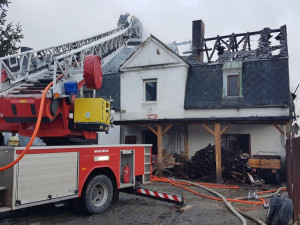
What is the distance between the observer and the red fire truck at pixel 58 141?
5.57 metres

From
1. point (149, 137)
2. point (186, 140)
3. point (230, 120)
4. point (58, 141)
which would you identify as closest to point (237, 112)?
point (230, 120)

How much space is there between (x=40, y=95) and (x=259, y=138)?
37.1ft

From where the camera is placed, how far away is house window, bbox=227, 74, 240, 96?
14.7m

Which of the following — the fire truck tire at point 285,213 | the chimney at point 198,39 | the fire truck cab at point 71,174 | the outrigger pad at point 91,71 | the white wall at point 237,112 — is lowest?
the fire truck tire at point 285,213

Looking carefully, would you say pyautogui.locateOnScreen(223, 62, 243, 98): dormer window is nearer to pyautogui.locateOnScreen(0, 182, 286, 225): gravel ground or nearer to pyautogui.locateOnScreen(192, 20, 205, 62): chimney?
pyautogui.locateOnScreen(192, 20, 205, 62): chimney

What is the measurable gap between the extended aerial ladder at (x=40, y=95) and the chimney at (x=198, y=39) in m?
11.4

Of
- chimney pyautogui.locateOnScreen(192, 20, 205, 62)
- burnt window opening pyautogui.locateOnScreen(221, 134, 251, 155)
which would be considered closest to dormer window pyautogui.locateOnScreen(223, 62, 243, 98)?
burnt window opening pyautogui.locateOnScreen(221, 134, 251, 155)

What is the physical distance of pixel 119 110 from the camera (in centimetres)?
1669

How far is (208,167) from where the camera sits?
14328 mm

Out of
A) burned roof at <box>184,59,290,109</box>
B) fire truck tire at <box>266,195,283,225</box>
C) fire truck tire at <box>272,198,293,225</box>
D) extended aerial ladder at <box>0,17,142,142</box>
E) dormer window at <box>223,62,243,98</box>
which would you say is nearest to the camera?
fire truck tire at <box>272,198,293,225</box>

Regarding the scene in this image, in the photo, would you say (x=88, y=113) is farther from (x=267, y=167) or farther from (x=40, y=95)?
(x=267, y=167)

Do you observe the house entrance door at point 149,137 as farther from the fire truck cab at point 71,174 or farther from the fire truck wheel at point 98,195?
the fire truck wheel at point 98,195

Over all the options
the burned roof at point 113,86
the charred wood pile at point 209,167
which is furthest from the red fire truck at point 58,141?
the burned roof at point 113,86

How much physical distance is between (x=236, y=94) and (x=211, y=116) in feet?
5.15
